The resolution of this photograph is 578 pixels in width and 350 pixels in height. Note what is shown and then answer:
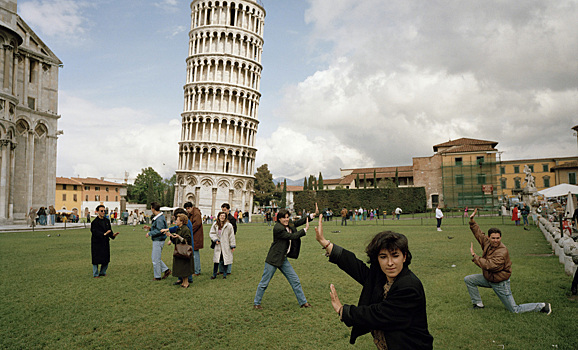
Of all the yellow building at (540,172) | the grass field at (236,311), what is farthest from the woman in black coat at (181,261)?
the yellow building at (540,172)

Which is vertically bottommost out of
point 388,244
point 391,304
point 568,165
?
point 391,304

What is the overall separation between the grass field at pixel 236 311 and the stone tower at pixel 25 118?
84.5ft

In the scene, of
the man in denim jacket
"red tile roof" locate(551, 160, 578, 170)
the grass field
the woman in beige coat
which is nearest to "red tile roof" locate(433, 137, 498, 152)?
"red tile roof" locate(551, 160, 578, 170)

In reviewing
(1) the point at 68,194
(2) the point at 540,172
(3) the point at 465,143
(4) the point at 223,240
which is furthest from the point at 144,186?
(4) the point at 223,240

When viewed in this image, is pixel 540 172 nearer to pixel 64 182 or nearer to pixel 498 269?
pixel 498 269

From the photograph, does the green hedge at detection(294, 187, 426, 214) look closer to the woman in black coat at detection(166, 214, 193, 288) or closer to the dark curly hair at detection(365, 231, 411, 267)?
the woman in black coat at detection(166, 214, 193, 288)

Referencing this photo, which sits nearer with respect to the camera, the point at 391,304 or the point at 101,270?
the point at 391,304

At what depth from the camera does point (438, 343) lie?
5.35m

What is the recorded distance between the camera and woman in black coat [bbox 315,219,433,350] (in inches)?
105

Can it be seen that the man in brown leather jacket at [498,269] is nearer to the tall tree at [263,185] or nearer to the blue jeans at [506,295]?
the blue jeans at [506,295]

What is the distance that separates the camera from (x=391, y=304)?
2660mm

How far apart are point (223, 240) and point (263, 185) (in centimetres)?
7634

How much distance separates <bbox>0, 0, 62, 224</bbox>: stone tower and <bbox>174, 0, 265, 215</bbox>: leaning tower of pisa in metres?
19.5

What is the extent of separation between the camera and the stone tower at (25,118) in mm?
31547
